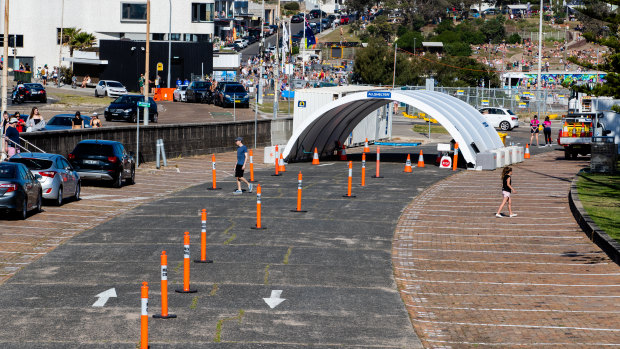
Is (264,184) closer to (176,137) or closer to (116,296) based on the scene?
(176,137)

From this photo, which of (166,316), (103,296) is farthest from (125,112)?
(166,316)

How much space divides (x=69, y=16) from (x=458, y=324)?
9393cm

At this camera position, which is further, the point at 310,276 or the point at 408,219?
the point at 408,219

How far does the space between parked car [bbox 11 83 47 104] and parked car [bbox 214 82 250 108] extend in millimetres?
12885

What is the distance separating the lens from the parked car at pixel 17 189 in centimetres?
2233

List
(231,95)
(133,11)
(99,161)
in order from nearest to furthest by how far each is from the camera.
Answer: (99,161)
(231,95)
(133,11)

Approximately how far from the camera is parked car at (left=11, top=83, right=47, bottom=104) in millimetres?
63094

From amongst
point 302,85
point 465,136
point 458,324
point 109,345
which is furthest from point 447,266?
point 302,85

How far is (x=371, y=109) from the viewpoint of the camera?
46.2 meters

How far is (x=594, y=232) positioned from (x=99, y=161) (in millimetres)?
16471

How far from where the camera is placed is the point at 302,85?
9781cm

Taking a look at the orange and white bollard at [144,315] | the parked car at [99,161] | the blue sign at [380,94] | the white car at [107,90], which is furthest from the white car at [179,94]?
the orange and white bollard at [144,315]

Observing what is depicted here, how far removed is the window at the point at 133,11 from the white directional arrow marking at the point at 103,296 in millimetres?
85588

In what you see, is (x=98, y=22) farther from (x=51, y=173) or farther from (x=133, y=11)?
(x=51, y=173)
